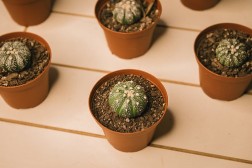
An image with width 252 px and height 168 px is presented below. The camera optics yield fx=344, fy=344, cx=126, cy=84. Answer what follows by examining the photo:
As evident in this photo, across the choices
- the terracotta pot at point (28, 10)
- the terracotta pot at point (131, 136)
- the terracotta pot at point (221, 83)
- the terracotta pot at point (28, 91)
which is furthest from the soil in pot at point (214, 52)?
the terracotta pot at point (28, 10)

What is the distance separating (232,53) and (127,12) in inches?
19.0

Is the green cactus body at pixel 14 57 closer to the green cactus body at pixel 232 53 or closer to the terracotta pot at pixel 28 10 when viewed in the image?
the terracotta pot at pixel 28 10

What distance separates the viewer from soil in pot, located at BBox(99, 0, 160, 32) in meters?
1.55

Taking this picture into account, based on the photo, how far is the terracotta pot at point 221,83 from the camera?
4.44 ft

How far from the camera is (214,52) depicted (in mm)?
1439

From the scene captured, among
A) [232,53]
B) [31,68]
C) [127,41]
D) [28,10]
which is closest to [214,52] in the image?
[232,53]

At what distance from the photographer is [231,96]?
1454 millimetres

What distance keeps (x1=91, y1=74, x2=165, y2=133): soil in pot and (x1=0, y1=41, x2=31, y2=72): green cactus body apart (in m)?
0.33

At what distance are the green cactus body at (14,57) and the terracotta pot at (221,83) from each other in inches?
27.5

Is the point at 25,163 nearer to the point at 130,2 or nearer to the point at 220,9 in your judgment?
the point at 130,2

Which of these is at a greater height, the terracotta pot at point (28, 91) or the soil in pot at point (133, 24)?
the soil in pot at point (133, 24)

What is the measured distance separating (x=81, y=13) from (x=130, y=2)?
0.41 m

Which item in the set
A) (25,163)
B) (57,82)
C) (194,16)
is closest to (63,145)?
(25,163)

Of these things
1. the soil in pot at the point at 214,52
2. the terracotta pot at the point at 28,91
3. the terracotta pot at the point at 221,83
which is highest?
the soil in pot at the point at 214,52
